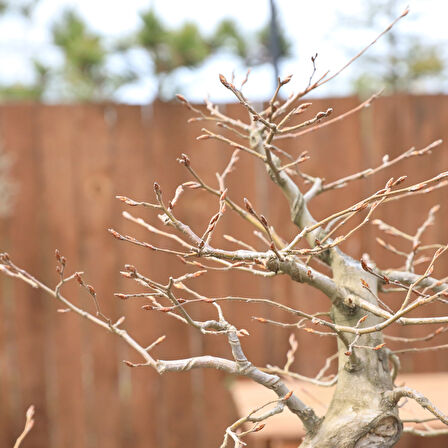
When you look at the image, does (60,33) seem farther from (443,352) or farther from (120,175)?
(443,352)

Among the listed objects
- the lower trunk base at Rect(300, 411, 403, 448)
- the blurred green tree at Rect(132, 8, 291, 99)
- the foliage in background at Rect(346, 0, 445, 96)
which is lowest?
the lower trunk base at Rect(300, 411, 403, 448)

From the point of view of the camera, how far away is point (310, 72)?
28.9 inches

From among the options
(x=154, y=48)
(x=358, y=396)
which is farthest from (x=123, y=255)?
(x=358, y=396)

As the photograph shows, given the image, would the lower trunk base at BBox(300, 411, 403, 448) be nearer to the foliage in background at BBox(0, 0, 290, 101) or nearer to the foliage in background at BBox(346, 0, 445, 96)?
the foliage in background at BBox(0, 0, 290, 101)

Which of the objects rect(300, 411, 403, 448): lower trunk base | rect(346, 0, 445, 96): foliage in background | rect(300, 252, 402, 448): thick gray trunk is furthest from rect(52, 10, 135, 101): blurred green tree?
rect(346, 0, 445, 96): foliage in background

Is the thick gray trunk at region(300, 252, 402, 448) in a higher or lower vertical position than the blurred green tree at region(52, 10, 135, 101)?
lower

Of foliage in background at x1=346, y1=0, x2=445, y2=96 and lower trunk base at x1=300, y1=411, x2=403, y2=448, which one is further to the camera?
foliage in background at x1=346, y1=0, x2=445, y2=96

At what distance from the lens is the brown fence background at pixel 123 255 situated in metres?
2.04

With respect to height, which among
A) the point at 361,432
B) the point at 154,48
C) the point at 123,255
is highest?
the point at 154,48

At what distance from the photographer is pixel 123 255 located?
207 cm

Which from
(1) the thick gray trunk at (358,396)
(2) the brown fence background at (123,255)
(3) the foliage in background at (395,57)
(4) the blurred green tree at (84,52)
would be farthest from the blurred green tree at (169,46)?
(3) the foliage in background at (395,57)

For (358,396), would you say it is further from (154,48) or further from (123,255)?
(154,48)

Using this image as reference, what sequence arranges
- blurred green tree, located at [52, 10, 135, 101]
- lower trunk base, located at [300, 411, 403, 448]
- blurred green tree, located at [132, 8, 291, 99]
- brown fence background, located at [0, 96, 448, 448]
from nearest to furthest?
lower trunk base, located at [300, 411, 403, 448] < brown fence background, located at [0, 96, 448, 448] < blurred green tree, located at [132, 8, 291, 99] < blurred green tree, located at [52, 10, 135, 101]

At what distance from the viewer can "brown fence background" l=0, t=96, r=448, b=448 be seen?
204 centimetres
